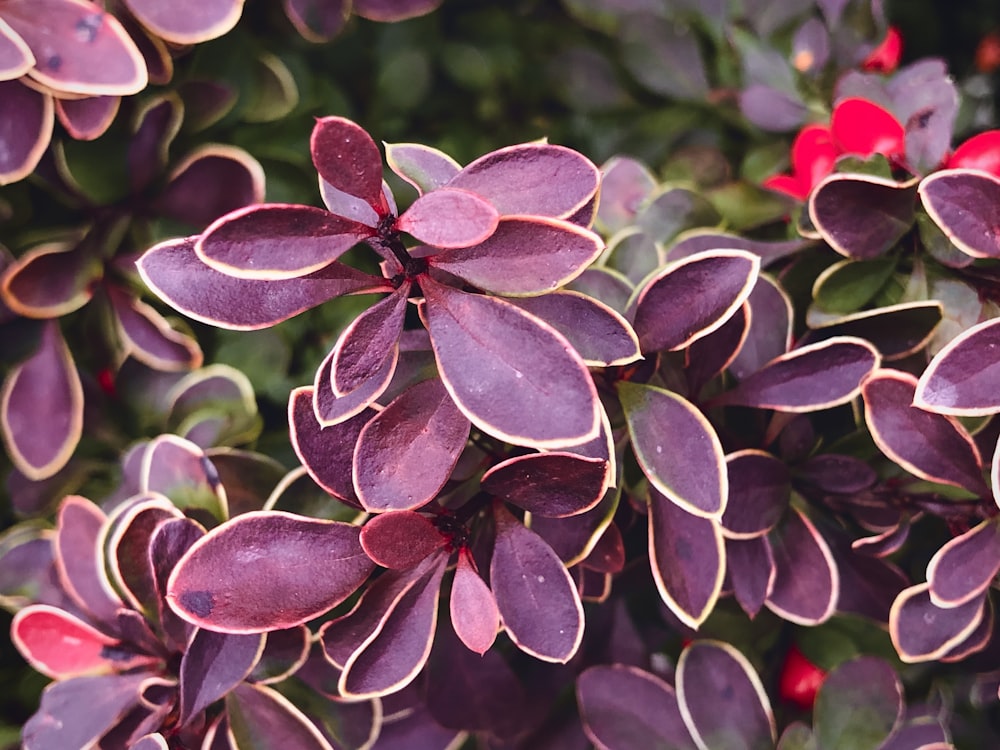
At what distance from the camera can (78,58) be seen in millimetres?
536

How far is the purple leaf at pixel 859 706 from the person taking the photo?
57 cm

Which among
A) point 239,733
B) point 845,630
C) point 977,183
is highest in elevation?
point 977,183

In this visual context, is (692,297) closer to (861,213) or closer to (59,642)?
(861,213)

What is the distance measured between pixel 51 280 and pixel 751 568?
58 cm

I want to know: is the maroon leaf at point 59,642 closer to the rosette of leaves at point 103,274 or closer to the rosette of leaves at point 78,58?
the rosette of leaves at point 103,274

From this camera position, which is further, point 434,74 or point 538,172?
point 434,74

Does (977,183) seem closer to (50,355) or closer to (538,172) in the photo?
(538,172)

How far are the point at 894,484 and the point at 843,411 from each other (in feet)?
0.32

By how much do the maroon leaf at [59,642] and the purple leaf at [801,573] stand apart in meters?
0.46

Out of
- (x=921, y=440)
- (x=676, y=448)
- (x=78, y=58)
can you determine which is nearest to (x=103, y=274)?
(x=78, y=58)

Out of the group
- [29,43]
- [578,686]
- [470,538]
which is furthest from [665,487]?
[29,43]

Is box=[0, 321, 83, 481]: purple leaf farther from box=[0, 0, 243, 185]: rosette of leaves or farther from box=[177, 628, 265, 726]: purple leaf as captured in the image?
box=[177, 628, 265, 726]: purple leaf

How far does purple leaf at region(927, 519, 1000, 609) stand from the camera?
0.48 meters

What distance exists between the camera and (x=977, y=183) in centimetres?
48
